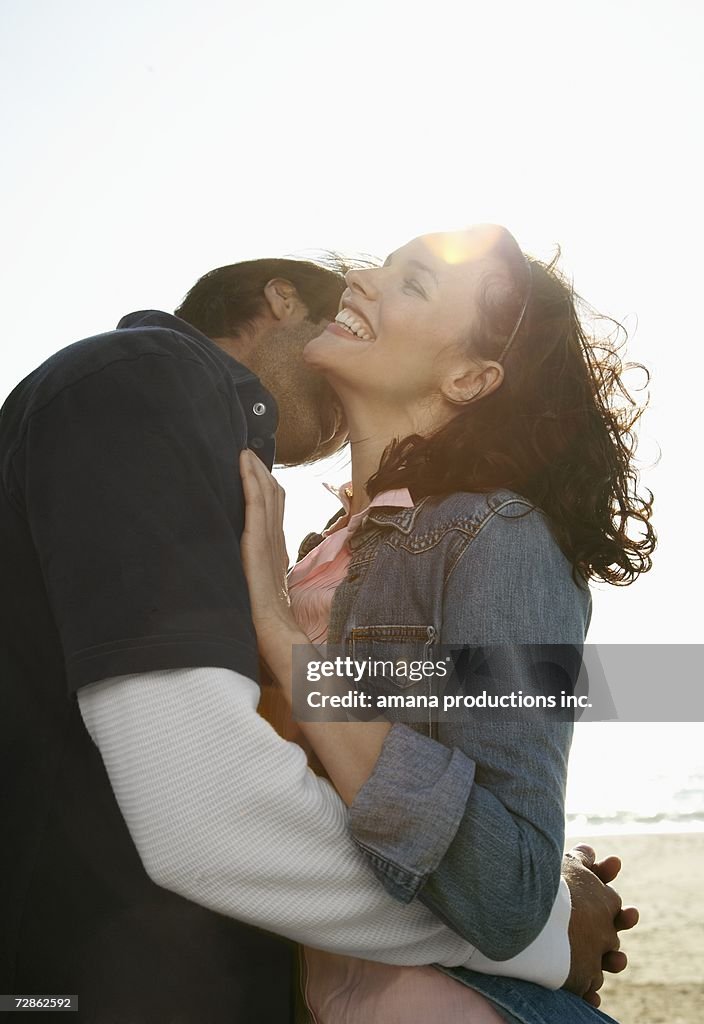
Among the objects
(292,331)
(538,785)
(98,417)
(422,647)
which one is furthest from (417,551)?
(292,331)

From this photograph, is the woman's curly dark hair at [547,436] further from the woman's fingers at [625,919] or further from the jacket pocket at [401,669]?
the woman's fingers at [625,919]

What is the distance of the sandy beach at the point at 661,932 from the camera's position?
20.9 ft

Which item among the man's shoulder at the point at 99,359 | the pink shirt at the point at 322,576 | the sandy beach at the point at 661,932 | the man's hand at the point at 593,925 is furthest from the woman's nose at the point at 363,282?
the sandy beach at the point at 661,932

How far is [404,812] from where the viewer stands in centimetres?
157

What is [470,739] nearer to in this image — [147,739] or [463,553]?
[463,553]

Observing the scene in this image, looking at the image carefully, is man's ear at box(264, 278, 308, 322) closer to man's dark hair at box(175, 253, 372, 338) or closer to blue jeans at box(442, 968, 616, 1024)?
man's dark hair at box(175, 253, 372, 338)

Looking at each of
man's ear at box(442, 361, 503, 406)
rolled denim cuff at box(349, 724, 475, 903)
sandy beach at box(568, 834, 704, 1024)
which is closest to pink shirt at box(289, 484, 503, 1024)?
rolled denim cuff at box(349, 724, 475, 903)

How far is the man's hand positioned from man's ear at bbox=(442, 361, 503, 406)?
129cm

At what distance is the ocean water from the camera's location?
14495 millimetres

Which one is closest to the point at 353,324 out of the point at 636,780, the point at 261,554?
the point at 261,554

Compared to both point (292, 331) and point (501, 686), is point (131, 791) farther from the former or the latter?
point (292, 331)

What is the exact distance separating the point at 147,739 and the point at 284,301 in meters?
1.96

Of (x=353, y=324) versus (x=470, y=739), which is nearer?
(x=470, y=739)

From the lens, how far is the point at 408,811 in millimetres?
1566
